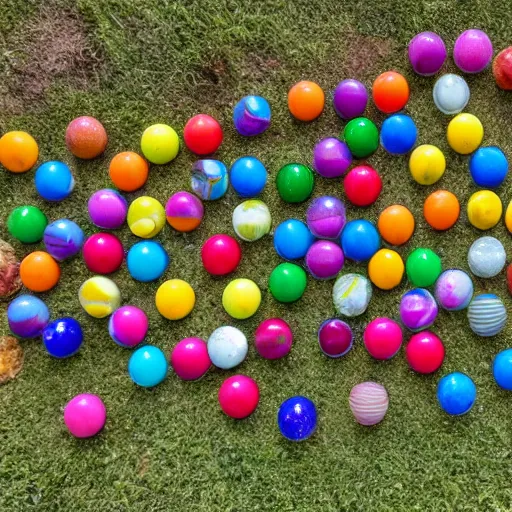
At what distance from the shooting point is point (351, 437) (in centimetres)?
117

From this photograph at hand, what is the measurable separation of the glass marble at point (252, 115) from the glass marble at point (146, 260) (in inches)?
11.8

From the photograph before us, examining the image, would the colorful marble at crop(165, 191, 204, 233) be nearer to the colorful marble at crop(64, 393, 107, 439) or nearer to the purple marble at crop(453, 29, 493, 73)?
the colorful marble at crop(64, 393, 107, 439)

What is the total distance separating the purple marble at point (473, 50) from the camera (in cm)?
116

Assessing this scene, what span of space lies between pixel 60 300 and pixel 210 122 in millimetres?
483

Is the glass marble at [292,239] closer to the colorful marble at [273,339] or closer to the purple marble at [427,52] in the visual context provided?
the colorful marble at [273,339]

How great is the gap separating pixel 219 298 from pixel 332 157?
0.37m

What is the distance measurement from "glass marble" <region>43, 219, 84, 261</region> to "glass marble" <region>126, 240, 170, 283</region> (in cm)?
11

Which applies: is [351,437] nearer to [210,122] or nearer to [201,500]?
[201,500]

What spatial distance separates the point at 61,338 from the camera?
1146 millimetres

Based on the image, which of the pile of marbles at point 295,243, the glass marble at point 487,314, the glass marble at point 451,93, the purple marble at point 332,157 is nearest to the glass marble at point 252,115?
the pile of marbles at point 295,243

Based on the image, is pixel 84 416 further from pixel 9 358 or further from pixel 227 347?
pixel 227 347

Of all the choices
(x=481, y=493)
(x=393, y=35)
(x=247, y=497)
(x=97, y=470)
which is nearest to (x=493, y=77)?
(x=393, y=35)

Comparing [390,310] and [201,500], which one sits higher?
[390,310]

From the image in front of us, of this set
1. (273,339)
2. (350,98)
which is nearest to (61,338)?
(273,339)
